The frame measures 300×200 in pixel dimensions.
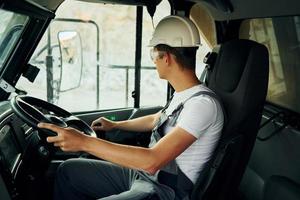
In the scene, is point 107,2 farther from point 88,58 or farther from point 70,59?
point 88,58

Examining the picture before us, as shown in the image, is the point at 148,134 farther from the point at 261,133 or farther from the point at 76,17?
the point at 76,17

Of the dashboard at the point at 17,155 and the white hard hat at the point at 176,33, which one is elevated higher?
the white hard hat at the point at 176,33

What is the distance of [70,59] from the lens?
3.86 metres

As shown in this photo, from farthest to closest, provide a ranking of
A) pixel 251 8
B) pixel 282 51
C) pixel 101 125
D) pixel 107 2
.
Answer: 1. pixel 107 2
2. pixel 282 51
3. pixel 101 125
4. pixel 251 8

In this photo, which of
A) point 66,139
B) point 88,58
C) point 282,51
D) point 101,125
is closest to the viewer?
point 66,139

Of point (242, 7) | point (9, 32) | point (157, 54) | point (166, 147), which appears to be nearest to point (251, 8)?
point (242, 7)

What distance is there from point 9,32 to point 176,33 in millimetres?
962

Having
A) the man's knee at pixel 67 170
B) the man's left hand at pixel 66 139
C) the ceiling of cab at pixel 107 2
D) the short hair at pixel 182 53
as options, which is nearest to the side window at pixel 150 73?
the ceiling of cab at pixel 107 2

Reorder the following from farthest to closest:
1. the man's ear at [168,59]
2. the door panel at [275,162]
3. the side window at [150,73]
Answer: the side window at [150,73] < the door panel at [275,162] < the man's ear at [168,59]

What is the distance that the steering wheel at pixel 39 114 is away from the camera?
1803 millimetres

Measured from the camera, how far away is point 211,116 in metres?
1.79

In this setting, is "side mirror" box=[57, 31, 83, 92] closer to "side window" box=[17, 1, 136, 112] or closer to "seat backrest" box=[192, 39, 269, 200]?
"side window" box=[17, 1, 136, 112]

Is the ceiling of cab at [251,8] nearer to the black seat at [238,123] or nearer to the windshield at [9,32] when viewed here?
the black seat at [238,123]

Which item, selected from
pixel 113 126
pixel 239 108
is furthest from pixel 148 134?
pixel 239 108
